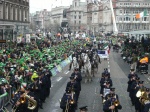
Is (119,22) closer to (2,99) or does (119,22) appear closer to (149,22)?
(149,22)

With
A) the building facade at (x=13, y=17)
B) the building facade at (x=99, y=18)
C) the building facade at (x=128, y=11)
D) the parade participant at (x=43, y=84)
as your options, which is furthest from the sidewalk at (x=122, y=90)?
the building facade at (x=99, y=18)

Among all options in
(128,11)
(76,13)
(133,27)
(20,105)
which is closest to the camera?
(20,105)

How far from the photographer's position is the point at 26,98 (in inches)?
530

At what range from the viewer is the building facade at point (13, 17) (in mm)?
50031

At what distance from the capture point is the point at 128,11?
445 feet

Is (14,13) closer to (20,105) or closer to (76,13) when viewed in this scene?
(20,105)

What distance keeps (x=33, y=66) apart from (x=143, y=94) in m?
14.9

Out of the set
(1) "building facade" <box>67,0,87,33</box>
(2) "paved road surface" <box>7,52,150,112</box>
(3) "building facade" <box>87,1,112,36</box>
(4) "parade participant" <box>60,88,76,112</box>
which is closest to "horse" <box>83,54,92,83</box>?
(2) "paved road surface" <box>7,52,150,112</box>

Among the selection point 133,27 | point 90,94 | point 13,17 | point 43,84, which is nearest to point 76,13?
point 133,27

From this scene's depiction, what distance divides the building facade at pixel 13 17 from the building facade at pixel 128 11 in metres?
74.7

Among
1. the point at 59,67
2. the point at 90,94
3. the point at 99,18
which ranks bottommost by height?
the point at 90,94

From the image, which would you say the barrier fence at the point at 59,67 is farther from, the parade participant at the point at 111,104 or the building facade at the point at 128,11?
the building facade at the point at 128,11

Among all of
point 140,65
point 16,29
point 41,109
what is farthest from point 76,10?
point 41,109

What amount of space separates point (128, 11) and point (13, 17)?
86334 millimetres
